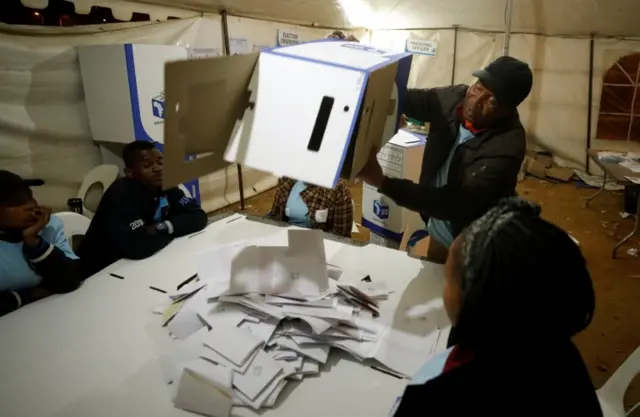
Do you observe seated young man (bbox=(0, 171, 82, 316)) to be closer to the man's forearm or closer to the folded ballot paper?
the folded ballot paper

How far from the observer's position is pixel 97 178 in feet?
9.31

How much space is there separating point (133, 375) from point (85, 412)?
135mm

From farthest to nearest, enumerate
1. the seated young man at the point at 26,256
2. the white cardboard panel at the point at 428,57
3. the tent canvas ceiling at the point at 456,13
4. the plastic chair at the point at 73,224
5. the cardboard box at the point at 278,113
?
the white cardboard panel at the point at 428,57
the tent canvas ceiling at the point at 456,13
the plastic chair at the point at 73,224
the seated young man at the point at 26,256
the cardboard box at the point at 278,113

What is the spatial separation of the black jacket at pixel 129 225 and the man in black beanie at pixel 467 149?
3.05 feet

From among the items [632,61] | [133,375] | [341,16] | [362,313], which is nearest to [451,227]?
[362,313]

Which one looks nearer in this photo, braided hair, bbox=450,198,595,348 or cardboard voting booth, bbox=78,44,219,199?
A: braided hair, bbox=450,198,595,348

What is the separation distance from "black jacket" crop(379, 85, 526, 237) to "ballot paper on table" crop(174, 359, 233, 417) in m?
0.69

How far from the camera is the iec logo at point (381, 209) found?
9.37 ft

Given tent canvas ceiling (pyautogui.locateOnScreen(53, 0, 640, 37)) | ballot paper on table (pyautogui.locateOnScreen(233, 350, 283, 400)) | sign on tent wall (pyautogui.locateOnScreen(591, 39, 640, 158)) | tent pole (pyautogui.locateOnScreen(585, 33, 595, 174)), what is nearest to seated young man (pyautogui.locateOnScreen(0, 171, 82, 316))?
ballot paper on table (pyautogui.locateOnScreen(233, 350, 283, 400))

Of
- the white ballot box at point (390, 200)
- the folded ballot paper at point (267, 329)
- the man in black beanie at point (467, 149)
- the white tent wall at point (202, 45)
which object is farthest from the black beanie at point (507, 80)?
the white tent wall at point (202, 45)

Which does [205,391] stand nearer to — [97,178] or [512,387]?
[512,387]

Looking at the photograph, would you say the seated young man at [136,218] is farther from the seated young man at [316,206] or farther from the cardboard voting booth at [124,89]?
the cardboard voting booth at [124,89]

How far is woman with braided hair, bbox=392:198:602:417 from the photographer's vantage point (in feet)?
2.23

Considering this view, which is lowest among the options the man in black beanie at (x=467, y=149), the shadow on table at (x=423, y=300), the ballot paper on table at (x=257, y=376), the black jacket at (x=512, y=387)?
the shadow on table at (x=423, y=300)
